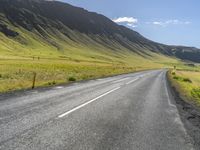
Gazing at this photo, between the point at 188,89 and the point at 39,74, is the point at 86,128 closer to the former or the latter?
the point at 188,89

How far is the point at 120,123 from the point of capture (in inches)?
416

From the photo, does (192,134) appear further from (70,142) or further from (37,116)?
(37,116)

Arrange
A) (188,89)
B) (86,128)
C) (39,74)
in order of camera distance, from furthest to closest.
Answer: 1. (39,74)
2. (188,89)
3. (86,128)

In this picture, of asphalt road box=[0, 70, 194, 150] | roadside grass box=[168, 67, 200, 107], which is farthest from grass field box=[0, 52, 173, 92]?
roadside grass box=[168, 67, 200, 107]

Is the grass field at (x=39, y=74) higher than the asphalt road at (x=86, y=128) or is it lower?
lower

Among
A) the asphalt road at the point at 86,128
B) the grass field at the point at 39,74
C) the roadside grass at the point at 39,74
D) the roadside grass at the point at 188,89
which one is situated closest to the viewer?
the asphalt road at the point at 86,128

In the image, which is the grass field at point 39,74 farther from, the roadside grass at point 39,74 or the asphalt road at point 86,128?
the asphalt road at point 86,128

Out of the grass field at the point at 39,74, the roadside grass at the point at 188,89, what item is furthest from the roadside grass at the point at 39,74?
the roadside grass at the point at 188,89

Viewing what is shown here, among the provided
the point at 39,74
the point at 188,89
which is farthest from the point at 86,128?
the point at 39,74

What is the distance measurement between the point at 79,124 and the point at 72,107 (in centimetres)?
361

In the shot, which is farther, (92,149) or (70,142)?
(70,142)

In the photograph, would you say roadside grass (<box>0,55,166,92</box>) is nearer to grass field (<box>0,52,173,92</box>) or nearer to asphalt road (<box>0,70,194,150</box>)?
grass field (<box>0,52,173,92</box>)

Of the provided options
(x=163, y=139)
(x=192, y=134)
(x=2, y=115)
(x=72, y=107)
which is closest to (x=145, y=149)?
(x=163, y=139)

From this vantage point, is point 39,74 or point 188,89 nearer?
point 188,89
